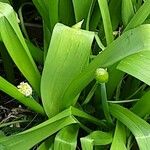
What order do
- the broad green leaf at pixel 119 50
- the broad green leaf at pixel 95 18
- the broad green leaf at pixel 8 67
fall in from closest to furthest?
1. the broad green leaf at pixel 119 50
2. the broad green leaf at pixel 95 18
3. the broad green leaf at pixel 8 67

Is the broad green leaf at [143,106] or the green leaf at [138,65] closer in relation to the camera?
the green leaf at [138,65]

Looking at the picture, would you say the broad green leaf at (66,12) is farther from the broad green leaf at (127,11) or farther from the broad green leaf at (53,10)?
the broad green leaf at (127,11)

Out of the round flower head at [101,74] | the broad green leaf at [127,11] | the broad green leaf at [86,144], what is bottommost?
the broad green leaf at [86,144]

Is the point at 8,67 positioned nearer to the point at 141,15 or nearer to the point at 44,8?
the point at 44,8

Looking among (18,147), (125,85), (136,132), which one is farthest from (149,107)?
(18,147)

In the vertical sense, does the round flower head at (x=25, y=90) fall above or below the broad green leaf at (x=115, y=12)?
below

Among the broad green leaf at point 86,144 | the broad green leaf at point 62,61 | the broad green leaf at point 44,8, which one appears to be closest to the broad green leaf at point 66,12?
the broad green leaf at point 44,8

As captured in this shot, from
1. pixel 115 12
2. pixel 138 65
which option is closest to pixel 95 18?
pixel 115 12
